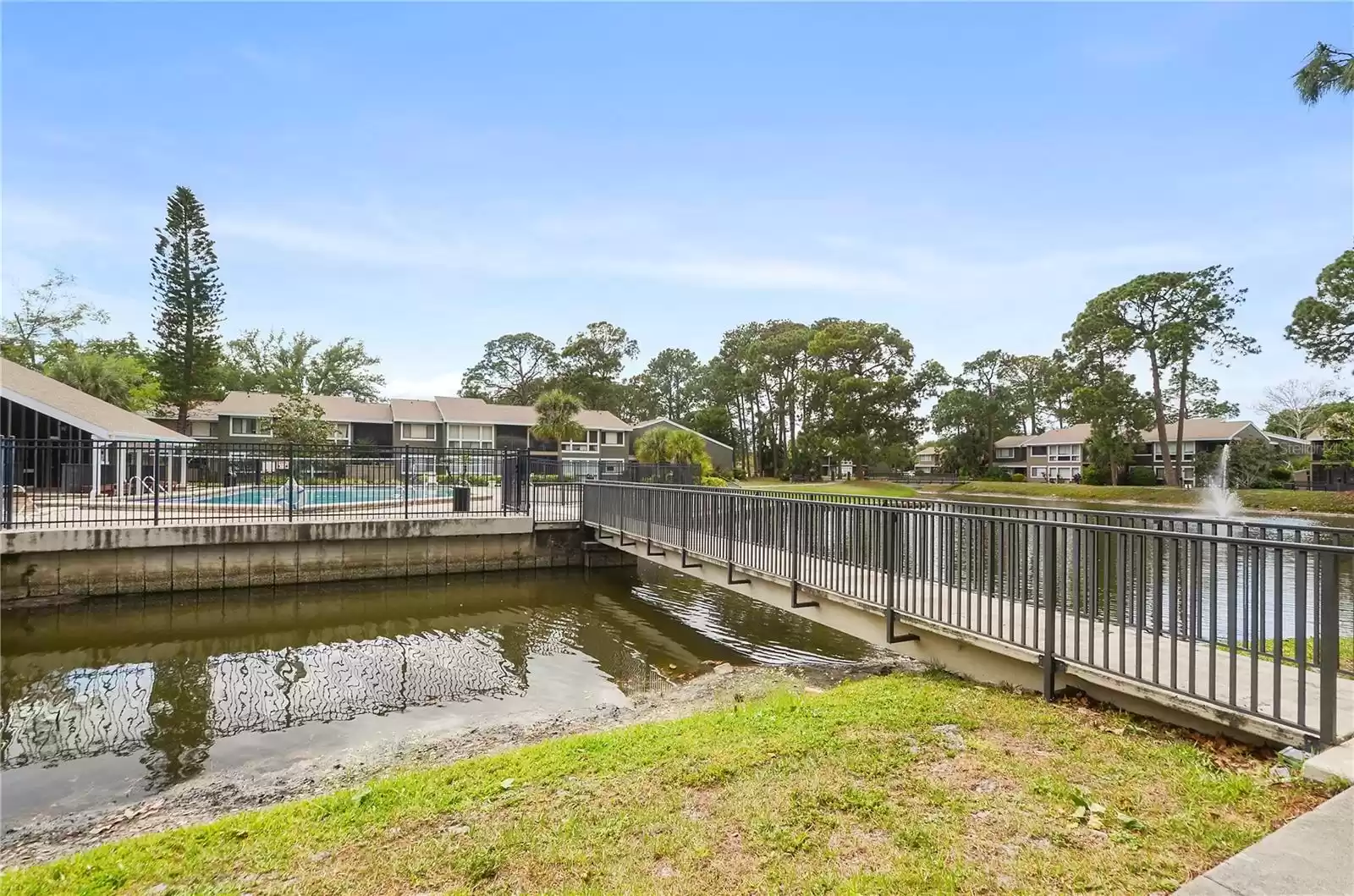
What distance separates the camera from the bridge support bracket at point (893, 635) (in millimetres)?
6074

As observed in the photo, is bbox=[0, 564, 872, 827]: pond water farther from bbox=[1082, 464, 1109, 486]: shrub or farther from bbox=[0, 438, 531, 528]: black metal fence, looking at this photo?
bbox=[1082, 464, 1109, 486]: shrub

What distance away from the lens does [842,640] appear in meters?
9.40

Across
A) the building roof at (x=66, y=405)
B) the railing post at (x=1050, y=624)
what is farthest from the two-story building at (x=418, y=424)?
the railing post at (x=1050, y=624)

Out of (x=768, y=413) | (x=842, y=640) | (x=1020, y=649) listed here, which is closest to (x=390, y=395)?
(x=768, y=413)

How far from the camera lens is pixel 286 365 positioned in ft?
181

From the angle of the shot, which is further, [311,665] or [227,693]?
[311,665]

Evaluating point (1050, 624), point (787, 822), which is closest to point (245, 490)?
point (787, 822)

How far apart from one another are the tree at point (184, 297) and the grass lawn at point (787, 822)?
130 feet

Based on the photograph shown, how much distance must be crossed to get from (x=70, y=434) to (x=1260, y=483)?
56.7 meters

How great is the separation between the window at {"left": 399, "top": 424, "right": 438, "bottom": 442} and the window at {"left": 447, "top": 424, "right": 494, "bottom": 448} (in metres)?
1.05

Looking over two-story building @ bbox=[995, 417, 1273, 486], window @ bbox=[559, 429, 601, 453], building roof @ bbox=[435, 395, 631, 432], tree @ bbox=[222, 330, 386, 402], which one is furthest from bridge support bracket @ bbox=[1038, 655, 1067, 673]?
tree @ bbox=[222, 330, 386, 402]

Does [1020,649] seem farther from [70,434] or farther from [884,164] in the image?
[70,434]

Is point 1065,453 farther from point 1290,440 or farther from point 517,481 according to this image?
point 517,481

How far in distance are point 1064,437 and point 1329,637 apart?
216 feet
